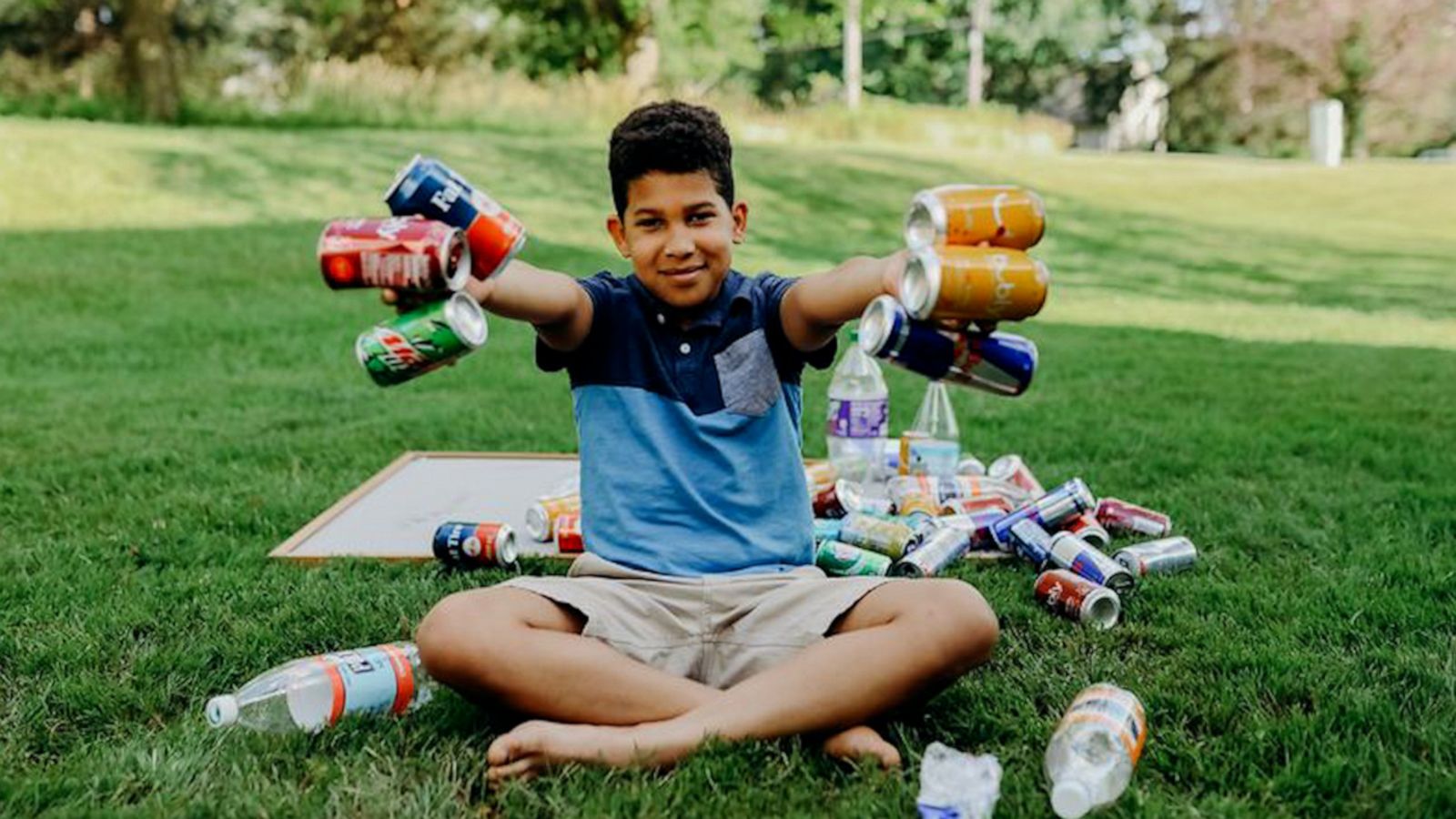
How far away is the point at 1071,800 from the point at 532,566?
1.95 metres

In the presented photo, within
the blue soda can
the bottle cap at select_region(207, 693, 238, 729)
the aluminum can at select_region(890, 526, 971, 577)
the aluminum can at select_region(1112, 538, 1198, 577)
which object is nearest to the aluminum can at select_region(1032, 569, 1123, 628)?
the aluminum can at select_region(1112, 538, 1198, 577)

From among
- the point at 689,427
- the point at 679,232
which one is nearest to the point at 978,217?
the point at 679,232

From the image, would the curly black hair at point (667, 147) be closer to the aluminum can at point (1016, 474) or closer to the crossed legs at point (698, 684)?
the crossed legs at point (698, 684)

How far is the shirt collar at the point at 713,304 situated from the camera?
2.85 metres

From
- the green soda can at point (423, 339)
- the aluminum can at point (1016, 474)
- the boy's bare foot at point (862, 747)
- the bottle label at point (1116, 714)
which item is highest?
the green soda can at point (423, 339)

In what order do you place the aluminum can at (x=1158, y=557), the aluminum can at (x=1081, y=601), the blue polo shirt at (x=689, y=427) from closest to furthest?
the blue polo shirt at (x=689, y=427)
the aluminum can at (x=1081, y=601)
the aluminum can at (x=1158, y=557)

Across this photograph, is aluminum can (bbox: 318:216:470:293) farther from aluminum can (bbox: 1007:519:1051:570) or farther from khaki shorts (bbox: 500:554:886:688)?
aluminum can (bbox: 1007:519:1051:570)

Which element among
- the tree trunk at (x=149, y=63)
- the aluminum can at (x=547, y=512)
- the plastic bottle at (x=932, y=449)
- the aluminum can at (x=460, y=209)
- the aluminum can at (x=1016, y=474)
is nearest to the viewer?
the aluminum can at (x=460, y=209)

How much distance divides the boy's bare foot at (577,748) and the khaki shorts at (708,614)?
1.02ft

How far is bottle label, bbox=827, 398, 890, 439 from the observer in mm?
4594

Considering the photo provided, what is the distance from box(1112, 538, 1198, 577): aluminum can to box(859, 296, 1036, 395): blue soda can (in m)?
1.22

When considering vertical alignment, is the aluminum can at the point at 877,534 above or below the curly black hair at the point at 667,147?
below

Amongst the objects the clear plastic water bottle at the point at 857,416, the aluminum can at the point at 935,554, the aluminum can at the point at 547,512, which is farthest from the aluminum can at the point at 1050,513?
the aluminum can at the point at 547,512

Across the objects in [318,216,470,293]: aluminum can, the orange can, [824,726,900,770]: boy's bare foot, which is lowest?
[824,726,900,770]: boy's bare foot
